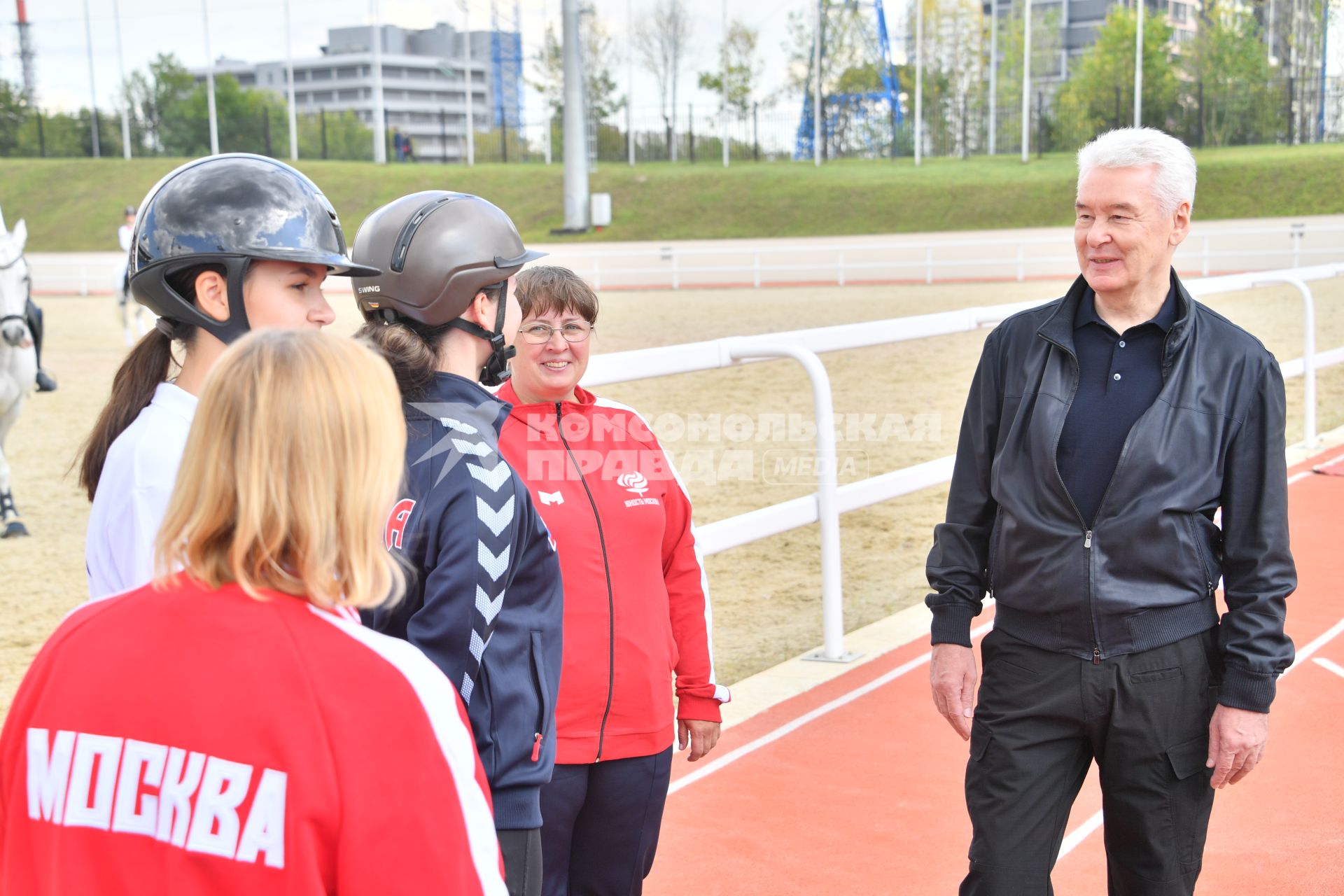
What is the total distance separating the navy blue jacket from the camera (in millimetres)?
1854

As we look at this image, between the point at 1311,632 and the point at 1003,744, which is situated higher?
the point at 1003,744

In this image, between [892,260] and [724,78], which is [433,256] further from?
[724,78]

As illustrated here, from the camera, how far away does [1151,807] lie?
256cm

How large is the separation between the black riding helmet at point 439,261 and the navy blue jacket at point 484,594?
0.72ft

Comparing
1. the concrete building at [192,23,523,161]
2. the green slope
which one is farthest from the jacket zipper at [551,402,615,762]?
the concrete building at [192,23,523,161]

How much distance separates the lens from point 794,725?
475 centimetres

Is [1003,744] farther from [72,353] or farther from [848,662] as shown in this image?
[72,353]

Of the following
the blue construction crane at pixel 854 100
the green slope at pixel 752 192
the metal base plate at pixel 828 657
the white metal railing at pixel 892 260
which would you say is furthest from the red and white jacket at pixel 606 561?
the blue construction crane at pixel 854 100

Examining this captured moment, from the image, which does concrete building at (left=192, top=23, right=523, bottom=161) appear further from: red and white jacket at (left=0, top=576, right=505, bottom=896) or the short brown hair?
red and white jacket at (left=0, top=576, right=505, bottom=896)

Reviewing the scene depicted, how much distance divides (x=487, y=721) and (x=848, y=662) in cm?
370

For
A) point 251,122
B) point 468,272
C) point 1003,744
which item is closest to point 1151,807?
point 1003,744

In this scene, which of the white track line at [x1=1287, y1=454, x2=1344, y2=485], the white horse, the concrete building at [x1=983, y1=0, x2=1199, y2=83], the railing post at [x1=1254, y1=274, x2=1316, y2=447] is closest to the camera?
the white track line at [x1=1287, y1=454, x2=1344, y2=485]

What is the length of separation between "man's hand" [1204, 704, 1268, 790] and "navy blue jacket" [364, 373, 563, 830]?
139 cm

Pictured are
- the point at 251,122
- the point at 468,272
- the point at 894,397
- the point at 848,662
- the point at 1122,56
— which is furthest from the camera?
the point at 251,122
